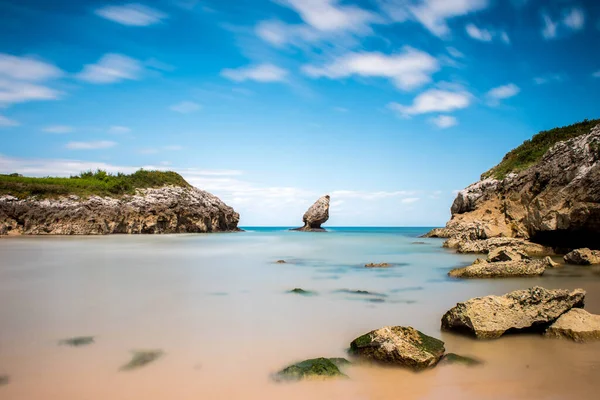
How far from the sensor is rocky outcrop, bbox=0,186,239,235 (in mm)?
29844

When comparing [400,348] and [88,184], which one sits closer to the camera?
[400,348]

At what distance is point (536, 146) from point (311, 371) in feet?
115

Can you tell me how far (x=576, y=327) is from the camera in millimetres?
5039

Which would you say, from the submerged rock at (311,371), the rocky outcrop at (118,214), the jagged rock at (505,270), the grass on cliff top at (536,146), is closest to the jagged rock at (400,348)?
the submerged rock at (311,371)

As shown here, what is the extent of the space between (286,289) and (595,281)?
8.11m

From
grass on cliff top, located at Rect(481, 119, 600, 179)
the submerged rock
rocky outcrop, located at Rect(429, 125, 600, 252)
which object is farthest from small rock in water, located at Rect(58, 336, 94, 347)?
grass on cliff top, located at Rect(481, 119, 600, 179)

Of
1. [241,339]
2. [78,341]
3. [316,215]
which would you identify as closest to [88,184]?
[316,215]

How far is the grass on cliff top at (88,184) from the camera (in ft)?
104

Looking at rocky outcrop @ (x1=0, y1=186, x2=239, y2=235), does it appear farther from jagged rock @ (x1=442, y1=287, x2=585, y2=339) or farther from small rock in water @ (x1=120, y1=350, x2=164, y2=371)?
jagged rock @ (x1=442, y1=287, x2=585, y2=339)

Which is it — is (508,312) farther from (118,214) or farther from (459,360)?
(118,214)

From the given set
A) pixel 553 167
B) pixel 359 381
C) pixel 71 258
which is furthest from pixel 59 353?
pixel 553 167

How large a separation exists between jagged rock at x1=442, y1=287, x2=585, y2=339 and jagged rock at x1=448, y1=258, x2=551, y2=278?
4.99 metres

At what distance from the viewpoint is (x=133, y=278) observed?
33.6 feet

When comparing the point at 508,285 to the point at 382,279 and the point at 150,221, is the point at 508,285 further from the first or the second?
the point at 150,221
